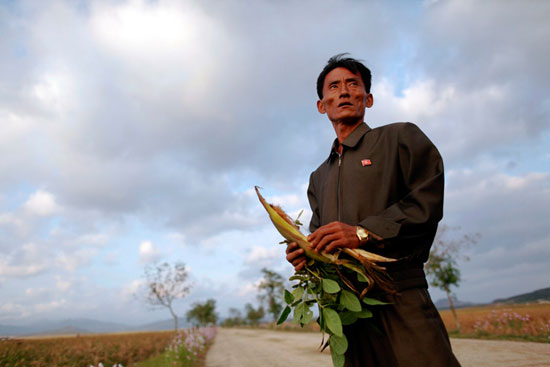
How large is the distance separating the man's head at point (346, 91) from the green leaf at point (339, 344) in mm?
1232

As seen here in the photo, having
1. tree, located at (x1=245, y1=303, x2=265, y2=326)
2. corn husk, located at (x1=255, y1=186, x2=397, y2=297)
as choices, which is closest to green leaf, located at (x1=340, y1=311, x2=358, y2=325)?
corn husk, located at (x1=255, y1=186, x2=397, y2=297)

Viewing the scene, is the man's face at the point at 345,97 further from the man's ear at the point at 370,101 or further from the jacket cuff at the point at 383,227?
the jacket cuff at the point at 383,227

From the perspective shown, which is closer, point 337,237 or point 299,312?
point 337,237

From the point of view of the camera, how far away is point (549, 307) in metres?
9.45

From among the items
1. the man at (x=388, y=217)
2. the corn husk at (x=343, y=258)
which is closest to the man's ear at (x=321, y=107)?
the man at (x=388, y=217)

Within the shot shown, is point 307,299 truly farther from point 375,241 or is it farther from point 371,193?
point 371,193

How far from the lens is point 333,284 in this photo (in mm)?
1524

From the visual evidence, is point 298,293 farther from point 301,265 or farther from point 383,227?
point 383,227

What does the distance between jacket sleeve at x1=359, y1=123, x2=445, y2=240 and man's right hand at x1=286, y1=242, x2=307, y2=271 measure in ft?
1.12

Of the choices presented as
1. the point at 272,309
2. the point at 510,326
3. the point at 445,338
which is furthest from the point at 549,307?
the point at 272,309

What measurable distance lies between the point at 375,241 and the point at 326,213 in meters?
0.57

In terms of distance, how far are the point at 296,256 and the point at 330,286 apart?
228mm

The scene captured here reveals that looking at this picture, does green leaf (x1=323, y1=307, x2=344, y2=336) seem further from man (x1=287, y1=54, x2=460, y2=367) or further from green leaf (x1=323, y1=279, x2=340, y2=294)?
man (x1=287, y1=54, x2=460, y2=367)

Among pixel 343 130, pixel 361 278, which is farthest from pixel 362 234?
pixel 343 130
